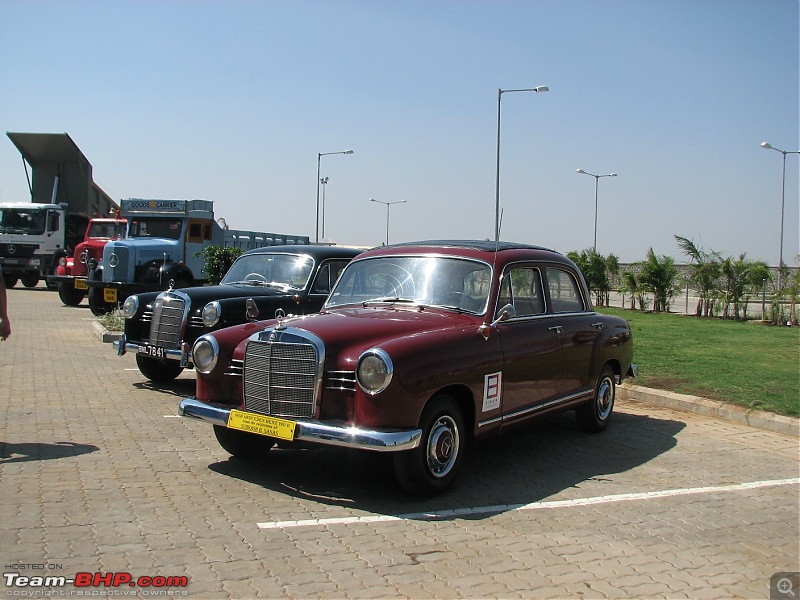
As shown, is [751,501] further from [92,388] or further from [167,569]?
[92,388]

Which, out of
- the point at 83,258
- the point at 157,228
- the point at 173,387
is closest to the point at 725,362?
the point at 173,387

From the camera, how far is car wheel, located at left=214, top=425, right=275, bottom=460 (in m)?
6.41

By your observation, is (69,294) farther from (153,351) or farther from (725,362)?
(725,362)

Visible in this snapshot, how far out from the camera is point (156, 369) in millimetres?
10234

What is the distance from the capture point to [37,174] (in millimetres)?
28656

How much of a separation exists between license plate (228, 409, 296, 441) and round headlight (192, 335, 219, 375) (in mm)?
562

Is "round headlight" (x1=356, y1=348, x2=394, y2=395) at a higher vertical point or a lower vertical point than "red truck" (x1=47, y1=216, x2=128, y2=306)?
lower

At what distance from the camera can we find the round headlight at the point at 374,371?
17.3 ft

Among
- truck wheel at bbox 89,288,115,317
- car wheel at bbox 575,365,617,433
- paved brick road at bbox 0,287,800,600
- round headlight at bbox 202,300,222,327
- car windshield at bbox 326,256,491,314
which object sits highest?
car windshield at bbox 326,256,491,314

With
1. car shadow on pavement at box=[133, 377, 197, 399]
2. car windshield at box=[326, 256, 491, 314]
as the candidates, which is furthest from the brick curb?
car shadow on pavement at box=[133, 377, 197, 399]

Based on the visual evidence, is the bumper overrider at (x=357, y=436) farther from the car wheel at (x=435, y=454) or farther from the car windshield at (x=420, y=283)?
the car windshield at (x=420, y=283)

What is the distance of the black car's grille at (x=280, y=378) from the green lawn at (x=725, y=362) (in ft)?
18.4

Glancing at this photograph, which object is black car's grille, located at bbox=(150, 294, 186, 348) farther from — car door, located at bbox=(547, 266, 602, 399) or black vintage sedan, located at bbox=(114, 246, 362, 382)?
car door, located at bbox=(547, 266, 602, 399)

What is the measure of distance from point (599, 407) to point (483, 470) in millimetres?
2064
